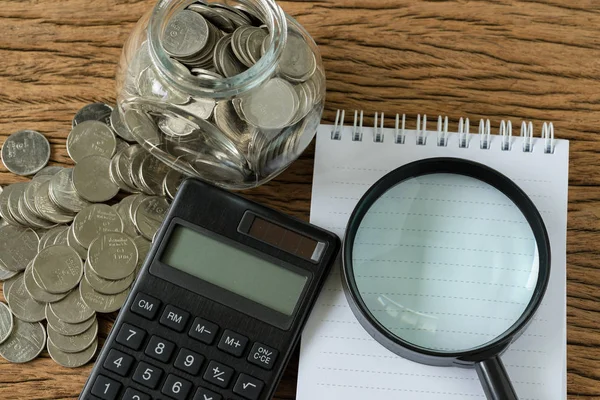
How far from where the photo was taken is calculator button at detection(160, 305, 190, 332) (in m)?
0.70

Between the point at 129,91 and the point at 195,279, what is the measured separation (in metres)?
0.18

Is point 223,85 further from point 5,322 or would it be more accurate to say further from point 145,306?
point 5,322

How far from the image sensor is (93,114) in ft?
2.57

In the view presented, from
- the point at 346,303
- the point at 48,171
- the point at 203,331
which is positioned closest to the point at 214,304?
the point at 203,331

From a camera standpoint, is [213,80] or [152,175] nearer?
[213,80]

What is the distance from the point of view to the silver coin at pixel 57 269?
74 cm

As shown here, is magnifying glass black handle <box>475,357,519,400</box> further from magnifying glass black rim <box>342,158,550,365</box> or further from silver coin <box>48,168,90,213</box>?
silver coin <box>48,168,90,213</box>

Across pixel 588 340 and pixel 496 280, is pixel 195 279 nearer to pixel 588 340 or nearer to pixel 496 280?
pixel 496 280

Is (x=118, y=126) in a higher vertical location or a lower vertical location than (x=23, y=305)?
higher

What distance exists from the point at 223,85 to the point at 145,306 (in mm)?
223

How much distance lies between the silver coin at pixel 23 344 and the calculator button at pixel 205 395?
17 centimetres

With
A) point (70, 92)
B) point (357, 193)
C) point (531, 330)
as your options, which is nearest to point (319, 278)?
point (357, 193)

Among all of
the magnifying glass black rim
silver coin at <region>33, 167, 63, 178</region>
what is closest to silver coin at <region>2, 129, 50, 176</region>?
silver coin at <region>33, 167, 63, 178</region>

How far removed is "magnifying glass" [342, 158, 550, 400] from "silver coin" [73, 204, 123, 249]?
0.79 feet
